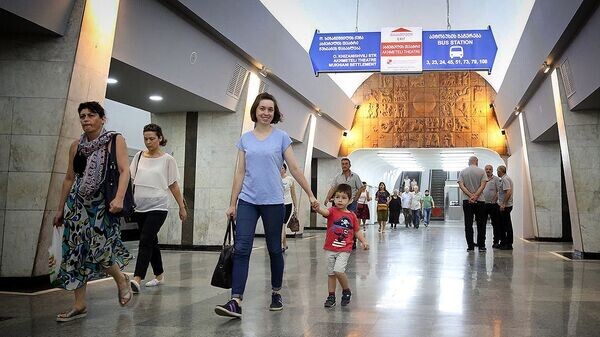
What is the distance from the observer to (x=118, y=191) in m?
4.53

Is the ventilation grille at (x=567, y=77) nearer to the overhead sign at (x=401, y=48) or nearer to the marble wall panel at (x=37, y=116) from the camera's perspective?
the overhead sign at (x=401, y=48)

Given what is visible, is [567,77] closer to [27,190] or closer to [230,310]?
[230,310]

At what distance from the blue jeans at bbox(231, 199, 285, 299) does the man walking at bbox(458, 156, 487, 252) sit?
7.56m

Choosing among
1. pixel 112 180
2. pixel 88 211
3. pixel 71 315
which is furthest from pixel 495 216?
pixel 71 315

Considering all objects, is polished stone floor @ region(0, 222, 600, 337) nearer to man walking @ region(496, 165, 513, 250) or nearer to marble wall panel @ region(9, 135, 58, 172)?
marble wall panel @ region(9, 135, 58, 172)

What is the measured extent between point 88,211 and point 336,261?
2.24 metres

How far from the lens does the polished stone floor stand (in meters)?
4.11

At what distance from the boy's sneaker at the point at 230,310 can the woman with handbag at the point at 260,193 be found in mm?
111

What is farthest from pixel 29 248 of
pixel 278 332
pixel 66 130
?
pixel 278 332

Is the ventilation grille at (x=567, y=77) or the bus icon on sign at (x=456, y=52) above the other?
the bus icon on sign at (x=456, y=52)

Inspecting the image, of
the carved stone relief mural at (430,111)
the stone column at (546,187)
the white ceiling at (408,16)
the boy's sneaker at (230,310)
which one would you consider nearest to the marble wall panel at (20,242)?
the boy's sneaker at (230,310)

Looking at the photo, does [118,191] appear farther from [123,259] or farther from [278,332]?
[278,332]

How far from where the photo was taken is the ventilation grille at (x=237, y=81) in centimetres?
1198

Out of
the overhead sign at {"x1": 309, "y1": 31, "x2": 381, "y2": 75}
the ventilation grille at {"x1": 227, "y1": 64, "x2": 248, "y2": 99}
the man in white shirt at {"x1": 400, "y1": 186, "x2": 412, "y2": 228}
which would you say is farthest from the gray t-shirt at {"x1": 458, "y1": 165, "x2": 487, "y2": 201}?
the man in white shirt at {"x1": 400, "y1": 186, "x2": 412, "y2": 228}
